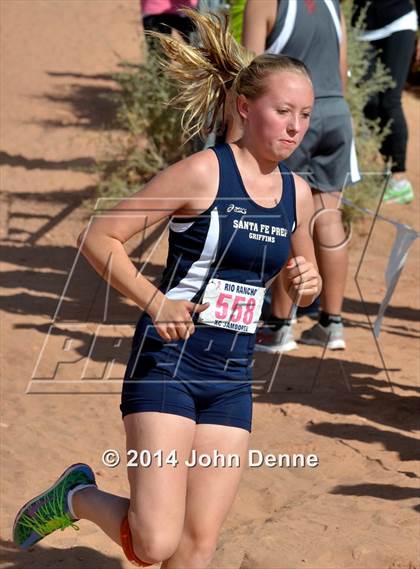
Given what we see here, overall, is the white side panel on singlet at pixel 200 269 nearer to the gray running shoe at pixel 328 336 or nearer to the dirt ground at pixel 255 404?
the dirt ground at pixel 255 404

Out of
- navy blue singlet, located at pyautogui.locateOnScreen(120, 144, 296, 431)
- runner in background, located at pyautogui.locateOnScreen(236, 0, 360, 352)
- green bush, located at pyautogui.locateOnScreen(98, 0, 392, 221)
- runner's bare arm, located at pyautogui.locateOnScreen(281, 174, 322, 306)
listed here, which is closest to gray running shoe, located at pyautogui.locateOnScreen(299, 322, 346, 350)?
runner in background, located at pyautogui.locateOnScreen(236, 0, 360, 352)

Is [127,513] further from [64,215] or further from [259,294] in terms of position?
[64,215]

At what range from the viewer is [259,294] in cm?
355

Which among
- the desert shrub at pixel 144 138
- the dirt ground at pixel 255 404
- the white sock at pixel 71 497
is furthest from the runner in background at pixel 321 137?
the desert shrub at pixel 144 138

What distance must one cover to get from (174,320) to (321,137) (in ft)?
10.1

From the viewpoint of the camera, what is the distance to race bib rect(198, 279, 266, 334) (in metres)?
3.46

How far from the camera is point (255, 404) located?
579 centimetres

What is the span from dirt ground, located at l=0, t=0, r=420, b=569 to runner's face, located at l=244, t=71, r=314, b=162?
1.56 m

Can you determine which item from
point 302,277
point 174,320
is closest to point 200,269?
point 174,320

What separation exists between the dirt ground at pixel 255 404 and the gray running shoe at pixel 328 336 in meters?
0.06

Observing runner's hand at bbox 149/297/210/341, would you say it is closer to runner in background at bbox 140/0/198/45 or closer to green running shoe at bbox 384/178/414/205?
runner in background at bbox 140/0/198/45

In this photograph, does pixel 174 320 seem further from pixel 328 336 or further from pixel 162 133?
pixel 162 133

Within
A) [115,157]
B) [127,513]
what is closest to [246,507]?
[127,513]

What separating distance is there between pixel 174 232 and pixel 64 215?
5.69 m
